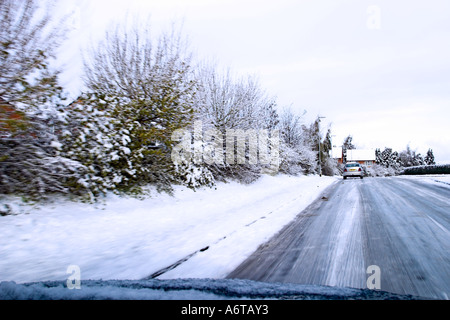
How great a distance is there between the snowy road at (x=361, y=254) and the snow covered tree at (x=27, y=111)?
4.62 metres

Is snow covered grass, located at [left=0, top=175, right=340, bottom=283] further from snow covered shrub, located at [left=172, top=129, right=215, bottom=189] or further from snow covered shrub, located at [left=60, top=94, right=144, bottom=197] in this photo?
snow covered shrub, located at [left=172, top=129, right=215, bottom=189]

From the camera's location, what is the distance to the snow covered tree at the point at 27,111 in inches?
187

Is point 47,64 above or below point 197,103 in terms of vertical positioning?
below

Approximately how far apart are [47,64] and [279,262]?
19.3ft

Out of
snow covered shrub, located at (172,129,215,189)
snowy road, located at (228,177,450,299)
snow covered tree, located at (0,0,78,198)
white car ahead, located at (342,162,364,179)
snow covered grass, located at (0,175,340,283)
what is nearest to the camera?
snowy road, located at (228,177,450,299)


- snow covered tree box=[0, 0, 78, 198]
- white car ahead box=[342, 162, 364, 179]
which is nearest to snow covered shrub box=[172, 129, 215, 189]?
snow covered tree box=[0, 0, 78, 198]

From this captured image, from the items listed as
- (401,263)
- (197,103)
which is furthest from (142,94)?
(401,263)

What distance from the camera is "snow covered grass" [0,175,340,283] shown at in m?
3.06

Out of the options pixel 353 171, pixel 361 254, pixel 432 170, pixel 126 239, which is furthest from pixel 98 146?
pixel 432 170

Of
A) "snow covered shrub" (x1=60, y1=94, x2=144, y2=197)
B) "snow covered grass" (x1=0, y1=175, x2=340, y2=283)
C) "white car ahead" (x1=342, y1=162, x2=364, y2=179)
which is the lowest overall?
"snow covered grass" (x1=0, y1=175, x2=340, y2=283)

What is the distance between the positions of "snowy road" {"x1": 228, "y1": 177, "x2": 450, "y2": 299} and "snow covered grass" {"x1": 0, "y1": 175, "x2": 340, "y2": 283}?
0.38 metres

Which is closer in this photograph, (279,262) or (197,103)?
(279,262)
